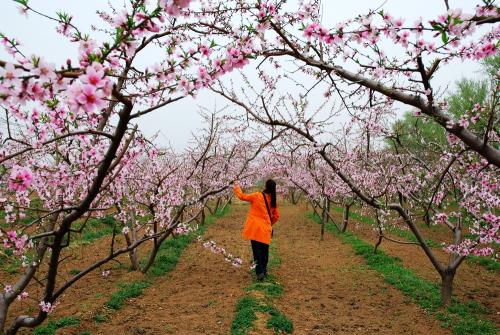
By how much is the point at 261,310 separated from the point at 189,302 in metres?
1.43

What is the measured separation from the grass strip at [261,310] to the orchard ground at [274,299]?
0.10 m

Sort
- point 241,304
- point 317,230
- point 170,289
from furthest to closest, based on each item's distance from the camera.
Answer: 1. point 317,230
2. point 170,289
3. point 241,304

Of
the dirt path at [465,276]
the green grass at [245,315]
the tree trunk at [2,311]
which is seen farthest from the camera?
the dirt path at [465,276]

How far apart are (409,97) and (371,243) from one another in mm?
8938

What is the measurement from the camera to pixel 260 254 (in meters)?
7.30

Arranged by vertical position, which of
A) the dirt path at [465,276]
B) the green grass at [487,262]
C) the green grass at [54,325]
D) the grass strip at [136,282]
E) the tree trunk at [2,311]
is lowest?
the green grass at [54,325]

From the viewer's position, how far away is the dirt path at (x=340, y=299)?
563cm

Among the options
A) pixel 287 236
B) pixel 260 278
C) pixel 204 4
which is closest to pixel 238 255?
pixel 260 278

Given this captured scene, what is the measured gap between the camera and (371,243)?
11.5 metres

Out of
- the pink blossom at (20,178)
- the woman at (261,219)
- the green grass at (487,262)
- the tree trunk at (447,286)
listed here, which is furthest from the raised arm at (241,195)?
the green grass at (487,262)

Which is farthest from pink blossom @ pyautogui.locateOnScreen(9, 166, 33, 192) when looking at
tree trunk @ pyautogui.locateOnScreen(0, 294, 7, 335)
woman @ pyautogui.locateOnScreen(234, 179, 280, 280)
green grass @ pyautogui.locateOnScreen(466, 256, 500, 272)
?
green grass @ pyautogui.locateOnScreen(466, 256, 500, 272)

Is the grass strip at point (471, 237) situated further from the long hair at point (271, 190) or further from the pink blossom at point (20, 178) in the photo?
the pink blossom at point (20, 178)

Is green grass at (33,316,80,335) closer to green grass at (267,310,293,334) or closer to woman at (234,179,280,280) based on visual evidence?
green grass at (267,310,293,334)

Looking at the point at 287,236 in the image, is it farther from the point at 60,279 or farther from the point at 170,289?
the point at 60,279
